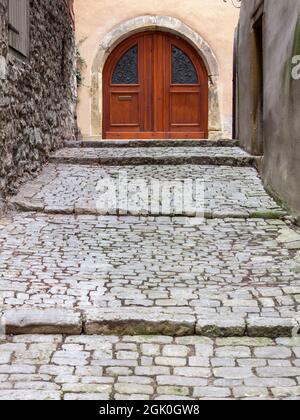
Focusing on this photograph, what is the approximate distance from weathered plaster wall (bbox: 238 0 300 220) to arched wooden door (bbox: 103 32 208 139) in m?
4.64

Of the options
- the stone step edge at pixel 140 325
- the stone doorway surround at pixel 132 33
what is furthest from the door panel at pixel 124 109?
the stone step edge at pixel 140 325

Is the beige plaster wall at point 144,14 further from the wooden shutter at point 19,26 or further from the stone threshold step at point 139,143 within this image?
the wooden shutter at point 19,26

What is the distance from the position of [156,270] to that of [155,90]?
8.59m

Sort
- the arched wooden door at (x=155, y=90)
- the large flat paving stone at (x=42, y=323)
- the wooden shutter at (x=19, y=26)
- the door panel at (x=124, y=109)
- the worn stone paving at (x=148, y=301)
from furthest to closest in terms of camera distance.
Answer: the door panel at (x=124, y=109)
the arched wooden door at (x=155, y=90)
the wooden shutter at (x=19, y=26)
the large flat paving stone at (x=42, y=323)
the worn stone paving at (x=148, y=301)

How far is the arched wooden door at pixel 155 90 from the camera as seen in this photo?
12.4 metres

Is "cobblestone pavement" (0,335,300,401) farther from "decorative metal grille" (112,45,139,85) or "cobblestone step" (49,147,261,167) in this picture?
"decorative metal grille" (112,45,139,85)

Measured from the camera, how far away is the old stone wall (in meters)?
5.94

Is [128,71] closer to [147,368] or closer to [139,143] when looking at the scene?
[139,143]

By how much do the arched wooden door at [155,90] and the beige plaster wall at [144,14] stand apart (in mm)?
405

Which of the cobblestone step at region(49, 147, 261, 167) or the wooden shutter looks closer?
the wooden shutter

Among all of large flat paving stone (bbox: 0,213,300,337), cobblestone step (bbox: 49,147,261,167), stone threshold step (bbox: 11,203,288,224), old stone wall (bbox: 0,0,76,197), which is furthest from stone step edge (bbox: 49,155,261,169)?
large flat paving stone (bbox: 0,213,300,337)

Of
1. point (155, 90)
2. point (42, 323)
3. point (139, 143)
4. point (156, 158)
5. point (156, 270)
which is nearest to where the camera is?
point (42, 323)

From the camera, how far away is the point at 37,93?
→ 7316mm

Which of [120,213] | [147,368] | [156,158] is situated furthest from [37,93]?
[147,368]
